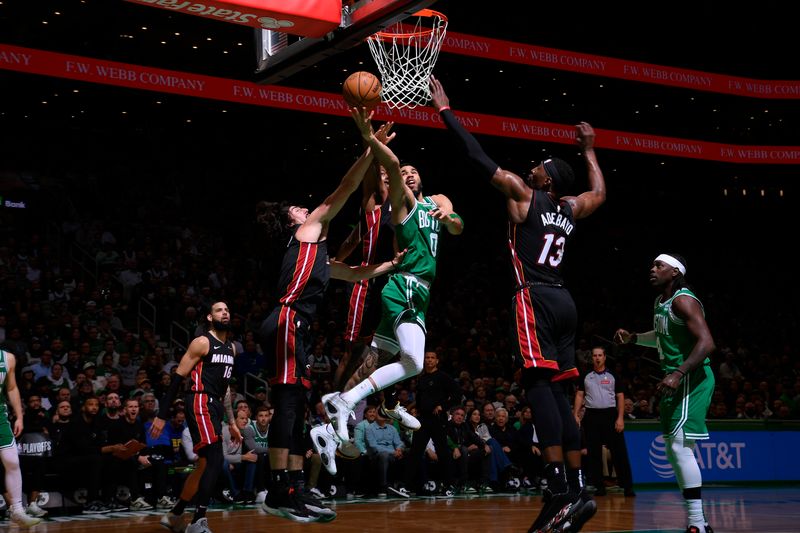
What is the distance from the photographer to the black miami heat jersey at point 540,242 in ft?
20.7

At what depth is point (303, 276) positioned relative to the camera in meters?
6.55

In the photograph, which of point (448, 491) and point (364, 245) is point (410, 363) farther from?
point (448, 491)

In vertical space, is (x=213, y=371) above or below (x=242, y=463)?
above

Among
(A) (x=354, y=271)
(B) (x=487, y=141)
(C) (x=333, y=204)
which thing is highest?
(B) (x=487, y=141)

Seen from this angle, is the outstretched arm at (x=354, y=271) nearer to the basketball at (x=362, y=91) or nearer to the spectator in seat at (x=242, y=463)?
the basketball at (x=362, y=91)

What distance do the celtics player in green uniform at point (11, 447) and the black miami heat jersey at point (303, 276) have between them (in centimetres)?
389

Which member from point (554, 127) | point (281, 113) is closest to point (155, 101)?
point (281, 113)

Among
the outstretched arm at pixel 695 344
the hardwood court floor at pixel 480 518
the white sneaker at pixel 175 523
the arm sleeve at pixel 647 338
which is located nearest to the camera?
the outstretched arm at pixel 695 344

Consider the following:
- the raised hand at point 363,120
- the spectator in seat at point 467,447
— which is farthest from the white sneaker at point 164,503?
the raised hand at point 363,120

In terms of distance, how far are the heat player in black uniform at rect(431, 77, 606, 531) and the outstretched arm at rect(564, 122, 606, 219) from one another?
14cm

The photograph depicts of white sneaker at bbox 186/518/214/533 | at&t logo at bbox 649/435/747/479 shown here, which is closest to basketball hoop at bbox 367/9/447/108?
white sneaker at bbox 186/518/214/533

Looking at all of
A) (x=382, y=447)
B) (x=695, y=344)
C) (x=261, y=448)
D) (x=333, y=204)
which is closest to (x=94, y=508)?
(x=261, y=448)

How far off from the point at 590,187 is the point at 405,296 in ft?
5.36

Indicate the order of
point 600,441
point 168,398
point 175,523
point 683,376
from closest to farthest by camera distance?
point 683,376 → point 175,523 → point 168,398 → point 600,441
